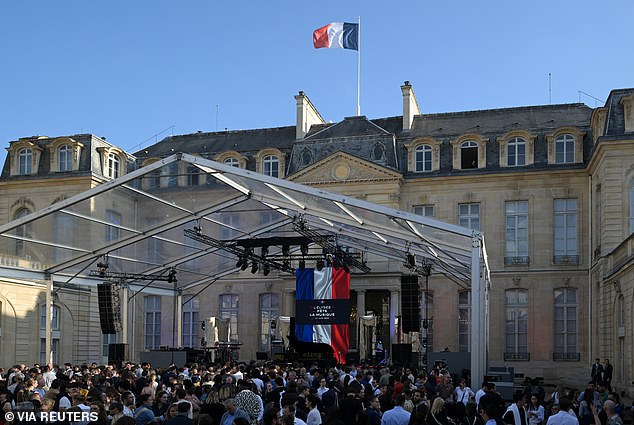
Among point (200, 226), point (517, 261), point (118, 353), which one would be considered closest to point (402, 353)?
point (200, 226)

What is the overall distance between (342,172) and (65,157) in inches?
494

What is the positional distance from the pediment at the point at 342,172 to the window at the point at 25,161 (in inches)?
476

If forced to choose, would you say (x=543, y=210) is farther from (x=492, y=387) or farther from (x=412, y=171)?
(x=492, y=387)

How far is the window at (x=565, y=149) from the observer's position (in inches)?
1336

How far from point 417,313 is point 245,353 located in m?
14.1

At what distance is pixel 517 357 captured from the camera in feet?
110

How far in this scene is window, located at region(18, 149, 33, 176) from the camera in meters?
38.0

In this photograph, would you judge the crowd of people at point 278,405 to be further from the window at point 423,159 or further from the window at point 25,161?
the window at point 25,161

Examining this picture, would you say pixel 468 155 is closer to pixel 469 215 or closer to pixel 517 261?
pixel 469 215

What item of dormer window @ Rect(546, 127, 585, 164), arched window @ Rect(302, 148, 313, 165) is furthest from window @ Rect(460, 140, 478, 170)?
arched window @ Rect(302, 148, 313, 165)

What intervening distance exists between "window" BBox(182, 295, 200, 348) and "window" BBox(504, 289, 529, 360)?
14.0 meters

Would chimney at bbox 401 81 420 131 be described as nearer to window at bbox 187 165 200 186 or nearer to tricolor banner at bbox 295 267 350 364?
tricolor banner at bbox 295 267 350 364

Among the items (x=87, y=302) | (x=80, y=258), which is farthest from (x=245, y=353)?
(x=80, y=258)

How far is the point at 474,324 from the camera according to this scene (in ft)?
60.5
